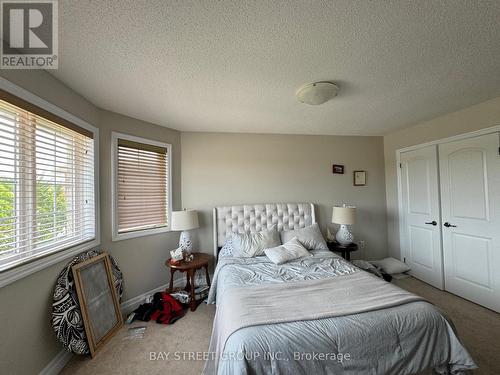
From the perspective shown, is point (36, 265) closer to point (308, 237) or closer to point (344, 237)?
point (308, 237)

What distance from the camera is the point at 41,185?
62.6 inches

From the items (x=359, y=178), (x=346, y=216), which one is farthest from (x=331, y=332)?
(x=359, y=178)

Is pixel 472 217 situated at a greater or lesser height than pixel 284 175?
lesser

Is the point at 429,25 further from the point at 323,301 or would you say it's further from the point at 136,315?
the point at 136,315

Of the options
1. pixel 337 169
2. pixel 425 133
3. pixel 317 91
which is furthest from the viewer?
pixel 337 169

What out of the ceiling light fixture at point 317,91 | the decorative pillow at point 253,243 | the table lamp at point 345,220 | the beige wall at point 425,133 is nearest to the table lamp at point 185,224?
the decorative pillow at point 253,243

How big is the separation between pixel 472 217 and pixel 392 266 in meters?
1.24

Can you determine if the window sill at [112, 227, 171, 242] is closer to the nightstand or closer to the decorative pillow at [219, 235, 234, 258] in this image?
the decorative pillow at [219, 235, 234, 258]

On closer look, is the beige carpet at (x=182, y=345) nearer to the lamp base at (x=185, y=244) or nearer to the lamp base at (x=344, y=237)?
the lamp base at (x=185, y=244)

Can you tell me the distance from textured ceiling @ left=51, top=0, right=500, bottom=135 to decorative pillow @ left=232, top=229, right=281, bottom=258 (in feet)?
5.34

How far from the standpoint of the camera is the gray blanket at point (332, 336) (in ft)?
3.59

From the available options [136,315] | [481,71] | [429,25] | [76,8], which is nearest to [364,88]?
[429,25]

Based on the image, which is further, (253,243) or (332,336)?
(253,243)

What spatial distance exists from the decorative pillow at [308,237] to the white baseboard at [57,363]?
2.44m
